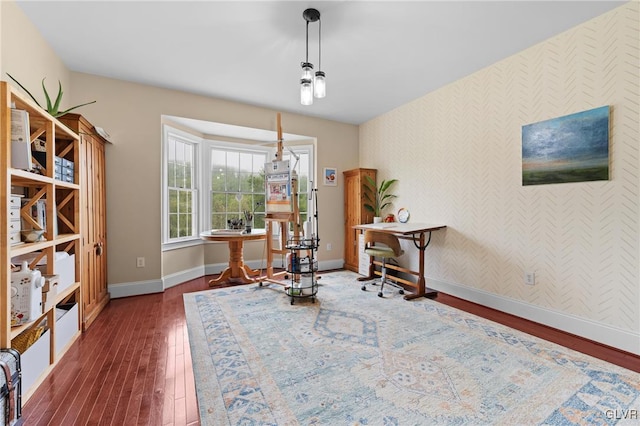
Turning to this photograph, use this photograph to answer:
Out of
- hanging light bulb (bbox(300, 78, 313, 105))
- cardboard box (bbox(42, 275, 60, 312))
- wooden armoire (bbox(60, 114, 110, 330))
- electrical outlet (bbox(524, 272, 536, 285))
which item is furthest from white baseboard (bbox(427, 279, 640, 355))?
wooden armoire (bbox(60, 114, 110, 330))

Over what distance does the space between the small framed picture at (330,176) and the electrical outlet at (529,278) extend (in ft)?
10.3

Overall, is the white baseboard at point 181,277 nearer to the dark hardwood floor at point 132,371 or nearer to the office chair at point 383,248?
the dark hardwood floor at point 132,371

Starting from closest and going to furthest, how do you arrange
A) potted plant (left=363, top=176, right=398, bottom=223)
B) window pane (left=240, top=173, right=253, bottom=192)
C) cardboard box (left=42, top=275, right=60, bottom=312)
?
cardboard box (left=42, top=275, right=60, bottom=312), potted plant (left=363, top=176, right=398, bottom=223), window pane (left=240, top=173, right=253, bottom=192)

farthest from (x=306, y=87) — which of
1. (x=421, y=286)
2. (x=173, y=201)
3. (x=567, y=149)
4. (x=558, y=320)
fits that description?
(x=558, y=320)

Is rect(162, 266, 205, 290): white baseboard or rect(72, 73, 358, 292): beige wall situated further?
rect(162, 266, 205, 290): white baseboard

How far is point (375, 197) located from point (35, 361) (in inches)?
169

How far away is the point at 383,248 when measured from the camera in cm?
379

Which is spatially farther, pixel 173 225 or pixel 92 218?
pixel 173 225

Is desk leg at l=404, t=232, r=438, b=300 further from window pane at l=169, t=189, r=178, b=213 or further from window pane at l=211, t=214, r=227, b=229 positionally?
window pane at l=169, t=189, r=178, b=213

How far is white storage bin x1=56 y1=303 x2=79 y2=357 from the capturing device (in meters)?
2.10

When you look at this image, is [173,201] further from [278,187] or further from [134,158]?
[278,187]

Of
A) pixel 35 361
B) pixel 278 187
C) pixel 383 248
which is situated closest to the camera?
pixel 35 361

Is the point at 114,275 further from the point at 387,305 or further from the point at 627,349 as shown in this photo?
the point at 627,349

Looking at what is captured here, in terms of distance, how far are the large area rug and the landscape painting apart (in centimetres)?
148
